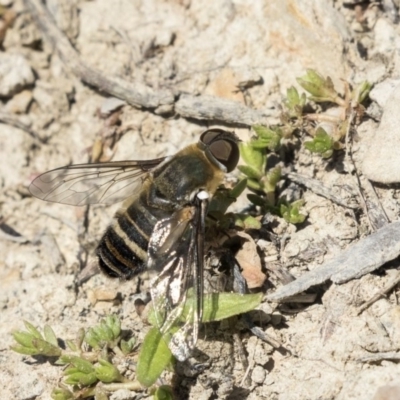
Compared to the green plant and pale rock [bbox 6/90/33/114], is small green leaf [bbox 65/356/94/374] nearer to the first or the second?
the green plant

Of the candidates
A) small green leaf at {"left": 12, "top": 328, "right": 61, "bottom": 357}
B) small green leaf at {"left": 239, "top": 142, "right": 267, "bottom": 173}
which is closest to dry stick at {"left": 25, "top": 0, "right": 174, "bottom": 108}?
small green leaf at {"left": 239, "top": 142, "right": 267, "bottom": 173}

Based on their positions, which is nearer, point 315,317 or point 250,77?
point 315,317

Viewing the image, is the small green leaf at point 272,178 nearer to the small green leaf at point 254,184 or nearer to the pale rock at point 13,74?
the small green leaf at point 254,184

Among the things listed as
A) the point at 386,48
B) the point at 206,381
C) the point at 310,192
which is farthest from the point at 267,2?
the point at 206,381

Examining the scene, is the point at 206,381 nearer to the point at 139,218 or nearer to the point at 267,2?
the point at 139,218

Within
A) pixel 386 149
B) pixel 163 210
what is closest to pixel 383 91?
pixel 386 149
